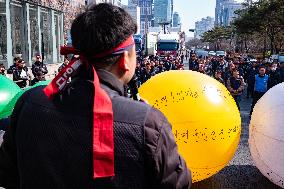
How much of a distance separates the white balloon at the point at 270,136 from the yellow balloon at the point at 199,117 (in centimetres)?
34

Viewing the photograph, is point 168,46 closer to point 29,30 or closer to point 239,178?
point 29,30

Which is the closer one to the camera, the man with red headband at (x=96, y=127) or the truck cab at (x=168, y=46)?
the man with red headband at (x=96, y=127)

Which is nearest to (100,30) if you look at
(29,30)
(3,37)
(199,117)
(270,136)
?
(199,117)

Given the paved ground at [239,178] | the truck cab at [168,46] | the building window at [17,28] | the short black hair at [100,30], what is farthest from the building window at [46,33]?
the short black hair at [100,30]

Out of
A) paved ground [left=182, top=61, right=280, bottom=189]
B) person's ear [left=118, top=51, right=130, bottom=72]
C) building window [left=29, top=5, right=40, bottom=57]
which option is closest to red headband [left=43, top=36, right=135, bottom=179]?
person's ear [left=118, top=51, right=130, bottom=72]

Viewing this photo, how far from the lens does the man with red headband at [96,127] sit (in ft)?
4.62

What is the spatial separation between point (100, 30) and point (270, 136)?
3.43 meters

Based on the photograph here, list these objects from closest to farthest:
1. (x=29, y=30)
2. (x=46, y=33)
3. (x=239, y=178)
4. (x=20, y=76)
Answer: (x=239, y=178) → (x=20, y=76) → (x=29, y=30) → (x=46, y=33)

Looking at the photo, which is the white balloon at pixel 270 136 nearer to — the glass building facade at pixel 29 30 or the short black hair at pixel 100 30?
the short black hair at pixel 100 30

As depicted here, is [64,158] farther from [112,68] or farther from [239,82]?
[239,82]

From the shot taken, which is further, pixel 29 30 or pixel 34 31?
pixel 34 31

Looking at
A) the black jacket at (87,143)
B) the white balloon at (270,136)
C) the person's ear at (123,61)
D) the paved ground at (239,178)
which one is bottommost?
the paved ground at (239,178)

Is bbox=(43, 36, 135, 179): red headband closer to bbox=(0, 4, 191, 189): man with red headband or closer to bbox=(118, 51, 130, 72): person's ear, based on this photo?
bbox=(0, 4, 191, 189): man with red headband

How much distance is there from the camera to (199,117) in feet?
13.4
